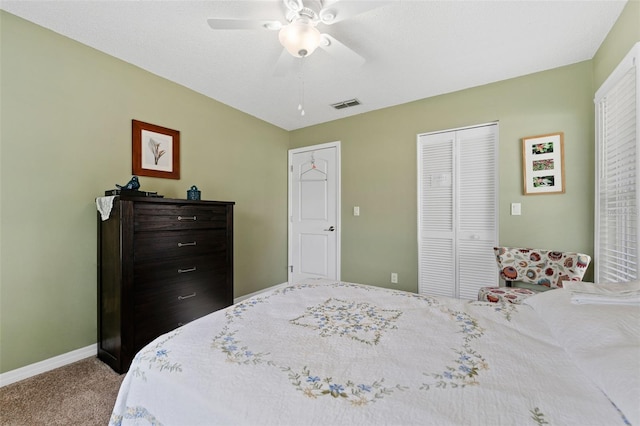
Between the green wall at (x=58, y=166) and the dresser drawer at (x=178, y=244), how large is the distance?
0.55 metres

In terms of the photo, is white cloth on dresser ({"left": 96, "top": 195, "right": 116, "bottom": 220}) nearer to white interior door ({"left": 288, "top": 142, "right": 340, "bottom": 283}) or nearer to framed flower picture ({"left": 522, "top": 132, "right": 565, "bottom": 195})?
white interior door ({"left": 288, "top": 142, "right": 340, "bottom": 283})

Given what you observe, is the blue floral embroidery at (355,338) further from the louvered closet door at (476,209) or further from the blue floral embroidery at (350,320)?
the louvered closet door at (476,209)

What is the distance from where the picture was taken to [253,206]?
3654mm

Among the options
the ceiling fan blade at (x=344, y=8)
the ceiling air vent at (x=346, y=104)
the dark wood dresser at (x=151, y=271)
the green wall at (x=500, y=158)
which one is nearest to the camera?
the ceiling fan blade at (x=344, y=8)

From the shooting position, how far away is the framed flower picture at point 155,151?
2.50 metres

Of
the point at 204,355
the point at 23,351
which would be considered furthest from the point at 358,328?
the point at 23,351

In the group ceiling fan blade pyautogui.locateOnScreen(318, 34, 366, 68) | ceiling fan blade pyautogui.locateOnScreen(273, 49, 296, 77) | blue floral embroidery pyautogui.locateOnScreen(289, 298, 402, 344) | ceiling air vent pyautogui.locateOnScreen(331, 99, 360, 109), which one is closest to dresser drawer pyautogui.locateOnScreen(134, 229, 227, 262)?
blue floral embroidery pyautogui.locateOnScreen(289, 298, 402, 344)

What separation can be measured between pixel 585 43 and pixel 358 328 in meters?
2.86

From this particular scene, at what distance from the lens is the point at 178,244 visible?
2.31m

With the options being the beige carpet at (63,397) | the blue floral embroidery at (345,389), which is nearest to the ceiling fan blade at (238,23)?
the blue floral embroidery at (345,389)

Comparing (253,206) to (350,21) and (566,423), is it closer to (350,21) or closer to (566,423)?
(350,21)

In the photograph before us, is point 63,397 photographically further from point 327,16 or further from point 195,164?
point 327,16

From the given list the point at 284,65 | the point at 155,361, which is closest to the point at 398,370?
the point at 155,361

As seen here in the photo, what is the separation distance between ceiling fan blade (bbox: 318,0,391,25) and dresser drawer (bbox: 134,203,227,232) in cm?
181
